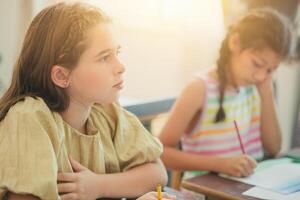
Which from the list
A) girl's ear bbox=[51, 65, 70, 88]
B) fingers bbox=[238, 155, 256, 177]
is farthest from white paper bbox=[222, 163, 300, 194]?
girl's ear bbox=[51, 65, 70, 88]

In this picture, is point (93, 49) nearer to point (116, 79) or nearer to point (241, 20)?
point (116, 79)

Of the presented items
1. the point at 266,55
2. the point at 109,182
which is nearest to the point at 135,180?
the point at 109,182

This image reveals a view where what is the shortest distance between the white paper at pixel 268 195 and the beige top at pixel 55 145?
26 centimetres

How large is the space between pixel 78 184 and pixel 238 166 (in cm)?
53

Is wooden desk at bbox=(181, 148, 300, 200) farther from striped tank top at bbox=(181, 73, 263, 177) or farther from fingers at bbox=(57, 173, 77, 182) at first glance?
fingers at bbox=(57, 173, 77, 182)

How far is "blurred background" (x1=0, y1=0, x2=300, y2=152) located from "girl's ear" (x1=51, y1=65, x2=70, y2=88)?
1.22ft

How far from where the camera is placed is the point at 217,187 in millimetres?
1181

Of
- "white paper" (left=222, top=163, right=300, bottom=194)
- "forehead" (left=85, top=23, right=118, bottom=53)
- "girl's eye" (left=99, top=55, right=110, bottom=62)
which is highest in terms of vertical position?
"forehead" (left=85, top=23, right=118, bottom=53)

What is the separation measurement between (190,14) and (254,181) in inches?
35.4

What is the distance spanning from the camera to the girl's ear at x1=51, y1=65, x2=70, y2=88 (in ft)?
3.10

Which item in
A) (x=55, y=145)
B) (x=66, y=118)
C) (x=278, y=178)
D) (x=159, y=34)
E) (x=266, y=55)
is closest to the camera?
(x=55, y=145)

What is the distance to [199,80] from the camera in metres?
1.54

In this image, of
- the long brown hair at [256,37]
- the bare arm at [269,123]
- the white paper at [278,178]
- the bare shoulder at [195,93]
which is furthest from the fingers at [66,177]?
the bare arm at [269,123]

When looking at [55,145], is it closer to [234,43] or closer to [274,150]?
[234,43]
